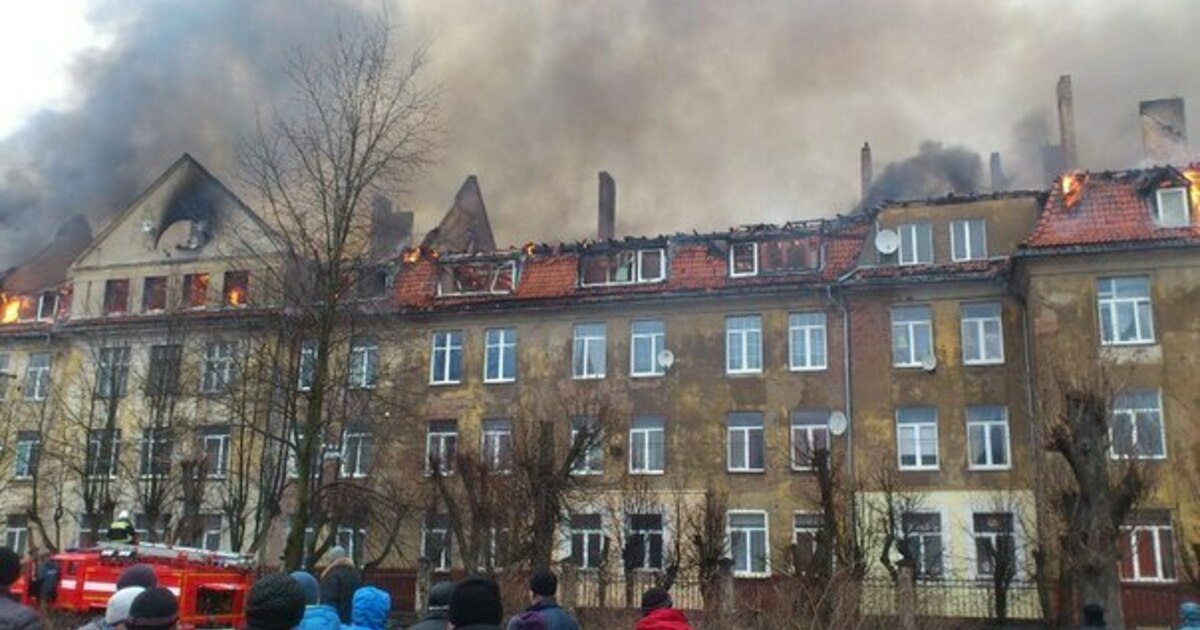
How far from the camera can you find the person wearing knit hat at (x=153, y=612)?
473cm

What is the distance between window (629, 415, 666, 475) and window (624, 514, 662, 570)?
170 centimetres

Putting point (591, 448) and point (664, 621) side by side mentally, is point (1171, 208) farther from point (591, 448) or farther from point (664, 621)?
point (664, 621)

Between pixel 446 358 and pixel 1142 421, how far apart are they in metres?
21.2

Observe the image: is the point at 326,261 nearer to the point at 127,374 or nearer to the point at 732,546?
the point at 732,546

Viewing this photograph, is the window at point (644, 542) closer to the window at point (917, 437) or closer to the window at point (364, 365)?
the window at point (917, 437)

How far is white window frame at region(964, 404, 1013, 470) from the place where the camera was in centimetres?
2917

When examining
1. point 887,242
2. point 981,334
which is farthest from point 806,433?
point 887,242

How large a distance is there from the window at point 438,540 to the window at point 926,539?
1348 centimetres

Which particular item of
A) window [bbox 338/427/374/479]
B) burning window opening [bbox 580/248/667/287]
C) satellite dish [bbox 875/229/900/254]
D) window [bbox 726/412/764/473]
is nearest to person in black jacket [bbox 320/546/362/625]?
window [bbox 726/412/764/473]

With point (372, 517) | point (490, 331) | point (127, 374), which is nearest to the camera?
point (372, 517)

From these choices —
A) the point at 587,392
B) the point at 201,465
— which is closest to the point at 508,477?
the point at 587,392

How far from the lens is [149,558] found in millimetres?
16656

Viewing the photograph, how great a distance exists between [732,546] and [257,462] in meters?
16.8

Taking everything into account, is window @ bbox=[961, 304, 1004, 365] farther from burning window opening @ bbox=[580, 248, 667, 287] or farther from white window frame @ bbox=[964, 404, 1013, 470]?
burning window opening @ bbox=[580, 248, 667, 287]
